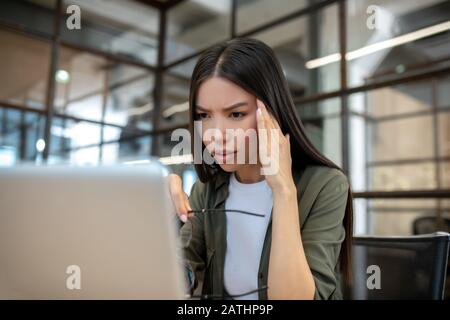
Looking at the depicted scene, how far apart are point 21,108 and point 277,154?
346 centimetres

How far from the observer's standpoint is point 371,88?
2.63 meters

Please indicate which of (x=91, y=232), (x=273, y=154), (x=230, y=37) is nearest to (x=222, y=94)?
(x=273, y=154)

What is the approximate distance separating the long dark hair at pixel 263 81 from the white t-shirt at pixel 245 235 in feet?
0.46

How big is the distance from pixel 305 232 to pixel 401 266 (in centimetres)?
36

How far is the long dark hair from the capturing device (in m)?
0.89

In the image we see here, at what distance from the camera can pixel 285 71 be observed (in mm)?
2791

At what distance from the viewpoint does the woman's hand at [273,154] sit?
2.52ft

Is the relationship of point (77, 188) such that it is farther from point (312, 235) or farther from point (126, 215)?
point (312, 235)

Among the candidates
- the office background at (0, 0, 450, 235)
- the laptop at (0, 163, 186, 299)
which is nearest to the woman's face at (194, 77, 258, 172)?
the laptop at (0, 163, 186, 299)

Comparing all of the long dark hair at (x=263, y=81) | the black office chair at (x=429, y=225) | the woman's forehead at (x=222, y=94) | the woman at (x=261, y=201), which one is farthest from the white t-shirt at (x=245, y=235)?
the black office chair at (x=429, y=225)

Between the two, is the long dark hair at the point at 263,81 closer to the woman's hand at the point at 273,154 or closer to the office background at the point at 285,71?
the woman's hand at the point at 273,154

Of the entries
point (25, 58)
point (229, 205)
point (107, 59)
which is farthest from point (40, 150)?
point (229, 205)

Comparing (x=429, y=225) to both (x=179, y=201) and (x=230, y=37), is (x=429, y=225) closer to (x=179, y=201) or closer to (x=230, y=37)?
(x=230, y=37)
